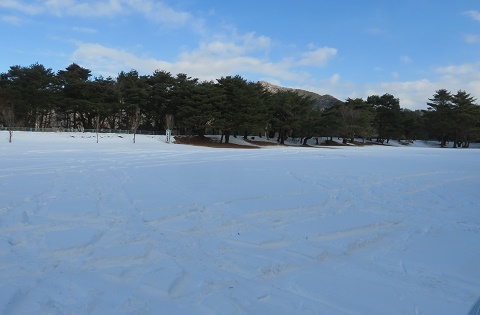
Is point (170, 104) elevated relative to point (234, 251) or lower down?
elevated

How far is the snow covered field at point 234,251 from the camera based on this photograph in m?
2.72

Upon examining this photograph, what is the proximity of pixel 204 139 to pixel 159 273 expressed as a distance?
38083mm

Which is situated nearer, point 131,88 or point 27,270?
point 27,270

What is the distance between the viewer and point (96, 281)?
298 centimetres

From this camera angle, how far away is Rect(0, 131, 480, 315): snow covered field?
2.72 m

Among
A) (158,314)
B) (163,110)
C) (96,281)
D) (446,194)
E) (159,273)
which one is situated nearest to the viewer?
(158,314)

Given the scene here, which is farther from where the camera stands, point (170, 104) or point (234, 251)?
point (170, 104)

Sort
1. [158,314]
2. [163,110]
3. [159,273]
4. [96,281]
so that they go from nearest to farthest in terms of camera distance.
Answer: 1. [158,314]
2. [96,281]
3. [159,273]
4. [163,110]

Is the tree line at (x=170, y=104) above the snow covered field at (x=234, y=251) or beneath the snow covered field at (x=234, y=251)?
above

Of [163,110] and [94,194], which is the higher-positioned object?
[163,110]

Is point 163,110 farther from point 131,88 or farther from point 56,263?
point 56,263

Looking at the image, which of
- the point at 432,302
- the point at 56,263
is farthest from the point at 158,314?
the point at 432,302

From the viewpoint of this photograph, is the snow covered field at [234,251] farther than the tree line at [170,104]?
No

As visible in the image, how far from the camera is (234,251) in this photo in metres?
3.81
